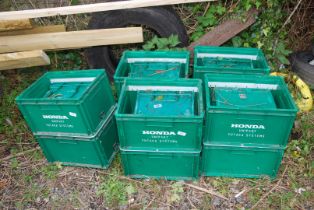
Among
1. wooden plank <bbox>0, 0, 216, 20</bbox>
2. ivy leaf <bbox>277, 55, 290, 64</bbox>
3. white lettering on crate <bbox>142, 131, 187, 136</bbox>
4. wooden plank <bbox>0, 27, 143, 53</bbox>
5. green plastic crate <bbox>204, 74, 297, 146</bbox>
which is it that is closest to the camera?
green plastic crate <bbox>204, 74, 297, 146</bbox>

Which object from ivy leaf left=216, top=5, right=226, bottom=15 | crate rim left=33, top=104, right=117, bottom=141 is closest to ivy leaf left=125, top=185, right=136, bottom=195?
crate rim left=33, top=104, right=117, bottom=141

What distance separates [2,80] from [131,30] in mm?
2355

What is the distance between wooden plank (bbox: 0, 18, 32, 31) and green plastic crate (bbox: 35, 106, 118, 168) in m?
1.47

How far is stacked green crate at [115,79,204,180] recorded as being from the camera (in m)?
2.40

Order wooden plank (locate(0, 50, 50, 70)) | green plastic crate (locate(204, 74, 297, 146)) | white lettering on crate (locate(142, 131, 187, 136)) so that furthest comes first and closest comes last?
wooden plank (locate(0, 50, 50, 70)), white lettering on crate (locate(142, 131, 187, 136)), green plastic crate (locate(204, 74, 297, 146))

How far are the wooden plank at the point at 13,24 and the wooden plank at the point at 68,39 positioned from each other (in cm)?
13

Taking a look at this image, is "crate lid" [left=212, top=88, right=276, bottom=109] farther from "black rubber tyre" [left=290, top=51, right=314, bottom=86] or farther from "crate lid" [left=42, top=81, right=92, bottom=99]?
"black rubber tyre" [left=290, top=51, right=314, bottom=86]

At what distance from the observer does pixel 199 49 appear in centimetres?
334

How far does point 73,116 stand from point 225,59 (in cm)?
187

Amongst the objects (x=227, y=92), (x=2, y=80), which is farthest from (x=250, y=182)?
(x=2, y=80)

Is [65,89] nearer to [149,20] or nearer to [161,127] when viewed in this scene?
[161,127]

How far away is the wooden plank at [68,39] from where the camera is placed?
136 inches

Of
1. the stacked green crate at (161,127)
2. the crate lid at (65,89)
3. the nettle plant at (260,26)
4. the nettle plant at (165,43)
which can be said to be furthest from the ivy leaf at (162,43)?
the crate lid at (65,89)

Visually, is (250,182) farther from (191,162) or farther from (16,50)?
(16,50)
